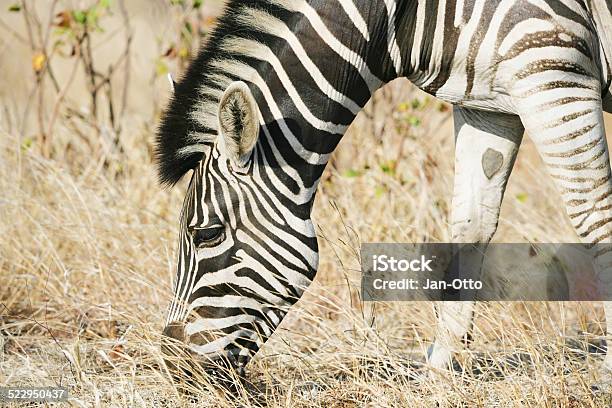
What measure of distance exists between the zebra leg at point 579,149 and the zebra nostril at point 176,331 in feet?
5.58

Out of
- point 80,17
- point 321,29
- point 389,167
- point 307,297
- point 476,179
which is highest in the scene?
point 321,29

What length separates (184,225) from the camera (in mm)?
3646

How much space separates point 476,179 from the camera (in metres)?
4.24

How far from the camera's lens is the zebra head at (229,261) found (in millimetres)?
3541

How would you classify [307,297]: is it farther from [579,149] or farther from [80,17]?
[80,17]

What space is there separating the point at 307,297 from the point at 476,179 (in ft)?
5.13

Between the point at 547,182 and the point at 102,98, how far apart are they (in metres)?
5.19

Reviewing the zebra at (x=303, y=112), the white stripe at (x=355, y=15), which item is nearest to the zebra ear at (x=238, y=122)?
the zebra at (x=303, y=112)

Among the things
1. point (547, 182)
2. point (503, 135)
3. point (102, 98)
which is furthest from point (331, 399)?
point (102, 98)

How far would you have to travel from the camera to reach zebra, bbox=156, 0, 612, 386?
3.53 metres

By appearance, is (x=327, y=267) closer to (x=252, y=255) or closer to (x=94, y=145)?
(x=252, y=255)

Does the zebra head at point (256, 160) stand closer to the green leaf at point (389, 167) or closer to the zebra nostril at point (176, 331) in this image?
the zebra nostril at point (176, 331)

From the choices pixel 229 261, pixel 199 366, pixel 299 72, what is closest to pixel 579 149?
pixel 299 72

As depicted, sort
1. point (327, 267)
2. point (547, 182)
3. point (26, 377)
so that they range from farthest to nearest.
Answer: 1. point (547, 182)
2. point (327, 267)
3. point (26, 377)
